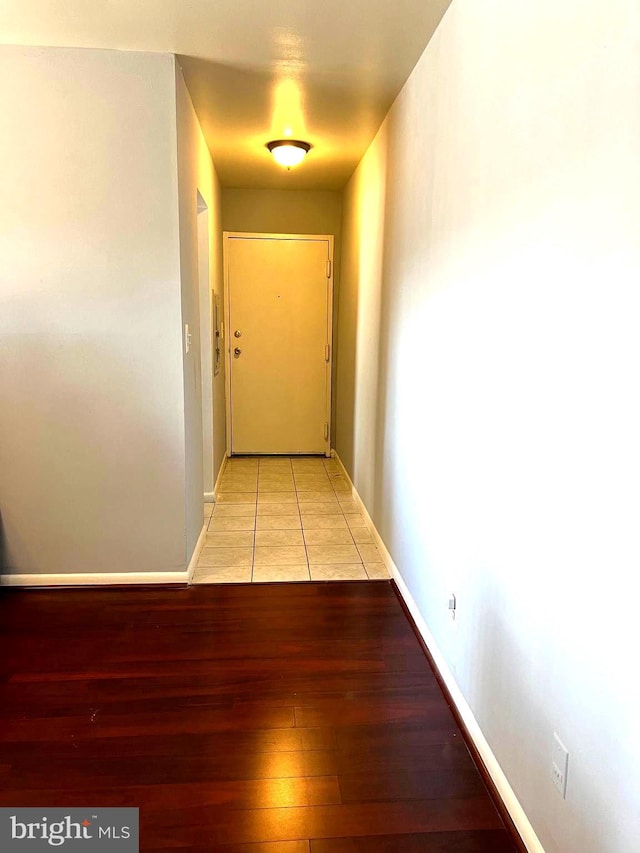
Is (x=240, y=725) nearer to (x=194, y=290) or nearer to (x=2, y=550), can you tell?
(x=2, y=550)

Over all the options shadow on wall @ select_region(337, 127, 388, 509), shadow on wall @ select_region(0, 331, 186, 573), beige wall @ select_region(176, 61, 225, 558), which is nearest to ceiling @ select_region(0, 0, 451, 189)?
beige wall @ select_region(176, 61, 225, 558)

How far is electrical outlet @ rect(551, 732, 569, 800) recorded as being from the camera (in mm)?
1309

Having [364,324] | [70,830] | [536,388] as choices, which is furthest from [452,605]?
[364,324]

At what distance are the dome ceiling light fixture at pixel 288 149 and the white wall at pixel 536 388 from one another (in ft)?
4.10

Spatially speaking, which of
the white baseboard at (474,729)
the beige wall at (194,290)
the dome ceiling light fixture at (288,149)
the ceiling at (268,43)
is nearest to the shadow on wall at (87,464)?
the beige wall at (194,290)

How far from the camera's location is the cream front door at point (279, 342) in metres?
5.20

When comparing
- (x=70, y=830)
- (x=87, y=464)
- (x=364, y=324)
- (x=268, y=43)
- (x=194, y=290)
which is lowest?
(x=70, y=830)

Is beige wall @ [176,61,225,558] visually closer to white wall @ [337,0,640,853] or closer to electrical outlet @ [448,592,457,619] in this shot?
white wall @ [337,0,640,853]

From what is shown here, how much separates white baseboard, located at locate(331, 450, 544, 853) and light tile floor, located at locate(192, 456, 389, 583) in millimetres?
334

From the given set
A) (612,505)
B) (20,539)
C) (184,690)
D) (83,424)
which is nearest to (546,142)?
(612,505)

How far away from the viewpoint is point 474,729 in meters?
1.85

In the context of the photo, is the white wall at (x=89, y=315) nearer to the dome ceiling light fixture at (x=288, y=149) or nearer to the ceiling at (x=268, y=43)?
the ceiling at (x=268, y=43)

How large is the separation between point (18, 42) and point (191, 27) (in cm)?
77

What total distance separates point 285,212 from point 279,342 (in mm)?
1125
